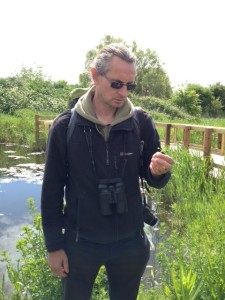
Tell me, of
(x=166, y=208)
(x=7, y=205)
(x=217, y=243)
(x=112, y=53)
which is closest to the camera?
(x=112, y=53)

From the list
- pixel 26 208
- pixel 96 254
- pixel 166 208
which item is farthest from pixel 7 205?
pixel 96 254

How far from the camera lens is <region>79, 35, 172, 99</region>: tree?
4631 centimetres

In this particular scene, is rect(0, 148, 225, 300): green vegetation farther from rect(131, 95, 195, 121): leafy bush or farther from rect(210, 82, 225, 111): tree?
rect(210, 82, 225, 111): tree

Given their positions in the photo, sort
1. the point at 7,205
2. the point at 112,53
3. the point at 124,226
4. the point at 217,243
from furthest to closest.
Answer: the point at 7,205
the point at 217,243
the point at 124,226
the point at 112,53

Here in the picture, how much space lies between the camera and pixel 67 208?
5.94 ft

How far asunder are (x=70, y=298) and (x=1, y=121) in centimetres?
1554

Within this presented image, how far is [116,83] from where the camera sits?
1.67 m

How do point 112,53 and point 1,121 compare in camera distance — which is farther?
point 1,121

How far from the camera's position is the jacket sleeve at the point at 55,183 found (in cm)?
172

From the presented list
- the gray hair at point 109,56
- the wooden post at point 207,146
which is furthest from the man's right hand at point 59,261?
the wooden post at point 207,146

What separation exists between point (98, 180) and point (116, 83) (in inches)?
18.1

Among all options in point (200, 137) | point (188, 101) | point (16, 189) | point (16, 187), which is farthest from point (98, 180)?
point (188, 101)

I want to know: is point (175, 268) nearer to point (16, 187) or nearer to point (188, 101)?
point (16, 187)

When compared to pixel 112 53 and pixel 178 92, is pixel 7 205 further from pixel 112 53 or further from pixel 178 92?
pixel 178 92
